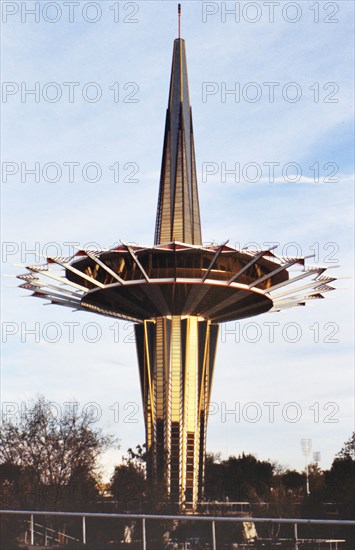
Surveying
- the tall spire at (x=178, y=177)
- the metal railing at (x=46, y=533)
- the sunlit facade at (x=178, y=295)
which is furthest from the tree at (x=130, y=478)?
the metal railing at (x=46, y=533)

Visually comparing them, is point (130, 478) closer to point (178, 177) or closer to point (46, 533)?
point (178, 177)

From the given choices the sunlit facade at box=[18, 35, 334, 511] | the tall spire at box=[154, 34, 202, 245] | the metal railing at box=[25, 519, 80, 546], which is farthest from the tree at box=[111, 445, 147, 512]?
the metal railing at box=[25, 519, 80, 546]

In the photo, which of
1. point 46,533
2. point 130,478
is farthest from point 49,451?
point 46,533

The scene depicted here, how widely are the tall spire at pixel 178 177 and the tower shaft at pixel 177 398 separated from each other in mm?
7997

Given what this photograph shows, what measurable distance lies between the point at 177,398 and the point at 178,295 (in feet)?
30.7

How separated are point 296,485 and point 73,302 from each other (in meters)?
64.3

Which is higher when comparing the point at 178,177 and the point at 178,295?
the point at 178,177

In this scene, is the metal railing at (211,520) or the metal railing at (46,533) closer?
the metal railing at (211,520)

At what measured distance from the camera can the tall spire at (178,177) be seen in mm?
72062

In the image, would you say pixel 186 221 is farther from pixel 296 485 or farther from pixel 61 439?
pixel 296 485

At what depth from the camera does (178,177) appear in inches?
2872

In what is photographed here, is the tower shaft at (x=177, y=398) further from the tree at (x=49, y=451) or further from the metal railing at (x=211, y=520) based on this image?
the metal railing at (x=211, y=520)

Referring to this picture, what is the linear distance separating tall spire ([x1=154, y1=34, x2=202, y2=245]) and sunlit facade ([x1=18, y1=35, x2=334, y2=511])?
0.30 feet

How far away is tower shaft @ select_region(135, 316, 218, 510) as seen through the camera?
69188 millimetres
